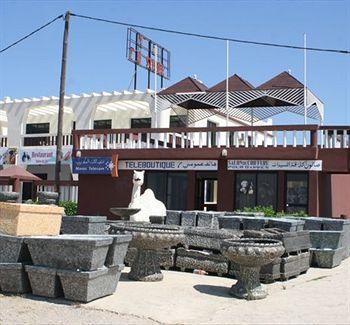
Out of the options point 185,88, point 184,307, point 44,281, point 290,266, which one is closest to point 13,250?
point 44,281

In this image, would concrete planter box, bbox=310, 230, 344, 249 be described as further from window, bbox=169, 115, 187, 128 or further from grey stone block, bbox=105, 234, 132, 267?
window, bbox=169, 115, 187, 128

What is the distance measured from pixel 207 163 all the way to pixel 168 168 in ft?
5.22

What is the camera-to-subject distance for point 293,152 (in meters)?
18.7

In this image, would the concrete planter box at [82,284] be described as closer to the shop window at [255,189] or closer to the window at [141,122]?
the shop window at [255,189]

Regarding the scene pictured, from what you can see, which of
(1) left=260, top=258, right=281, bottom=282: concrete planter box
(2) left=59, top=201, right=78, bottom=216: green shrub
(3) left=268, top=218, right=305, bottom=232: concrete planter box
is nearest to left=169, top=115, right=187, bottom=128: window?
(2) left=59, top=201, right=78, bottom=216: green shrub

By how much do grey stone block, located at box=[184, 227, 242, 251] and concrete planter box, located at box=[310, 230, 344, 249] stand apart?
250cm

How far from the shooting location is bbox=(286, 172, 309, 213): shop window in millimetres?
18812

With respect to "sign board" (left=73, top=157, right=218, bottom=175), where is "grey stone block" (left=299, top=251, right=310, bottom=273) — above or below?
below

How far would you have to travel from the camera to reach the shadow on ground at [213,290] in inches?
308

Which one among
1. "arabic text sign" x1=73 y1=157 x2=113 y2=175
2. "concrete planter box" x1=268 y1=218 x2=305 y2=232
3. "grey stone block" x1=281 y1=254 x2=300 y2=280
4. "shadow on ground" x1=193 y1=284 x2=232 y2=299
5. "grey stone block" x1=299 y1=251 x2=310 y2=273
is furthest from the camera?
"arabic text sign" x1=73 y1=157 x2=113 y2=175

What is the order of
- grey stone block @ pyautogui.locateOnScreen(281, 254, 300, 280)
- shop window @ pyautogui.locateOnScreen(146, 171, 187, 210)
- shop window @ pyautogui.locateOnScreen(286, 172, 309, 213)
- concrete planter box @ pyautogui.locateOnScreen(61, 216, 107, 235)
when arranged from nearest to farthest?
grey stone block @ pyautogui.locateOnScreen(281, 254, 300, 280) < concrete planter box @ pyautogui.locateOnScreen(61, 216, 107, 235) < shop window @ pyautogui.locateOnScreen(286, 172, 309, 213) < shop window @ pyautogui.locateOnScreen(146, 171, 187, 210)

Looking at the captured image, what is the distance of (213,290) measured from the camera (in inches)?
320

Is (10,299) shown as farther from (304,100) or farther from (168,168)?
(304,100)

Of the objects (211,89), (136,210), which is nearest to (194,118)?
(211,89)
